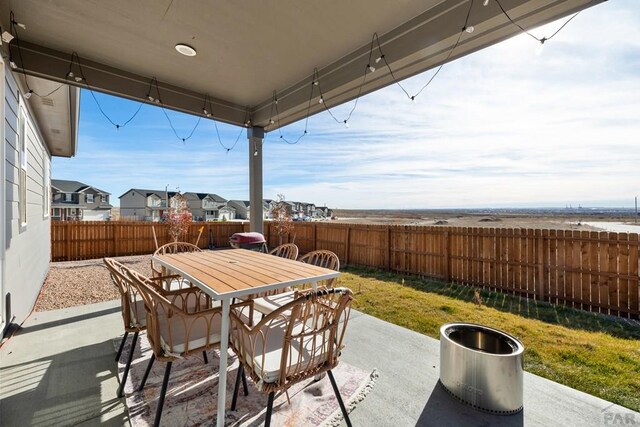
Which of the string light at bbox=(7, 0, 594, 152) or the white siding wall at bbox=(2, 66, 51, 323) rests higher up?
the string light at bbox=(7, 0, 594, 152)

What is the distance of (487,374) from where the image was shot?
175 cm

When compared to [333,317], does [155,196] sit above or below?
above

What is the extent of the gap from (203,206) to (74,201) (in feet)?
44.8

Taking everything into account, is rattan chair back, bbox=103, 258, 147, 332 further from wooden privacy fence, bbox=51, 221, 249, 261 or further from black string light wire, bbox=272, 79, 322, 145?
wooden privacy fence, bbox=51, 221, 249, 261

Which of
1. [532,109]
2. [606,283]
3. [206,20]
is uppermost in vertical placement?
[206,20]

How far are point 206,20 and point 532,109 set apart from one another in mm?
4886

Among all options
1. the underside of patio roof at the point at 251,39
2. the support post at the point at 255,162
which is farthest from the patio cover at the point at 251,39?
the support post at the point at 255,162

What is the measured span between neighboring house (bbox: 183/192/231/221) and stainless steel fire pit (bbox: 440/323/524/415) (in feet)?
125

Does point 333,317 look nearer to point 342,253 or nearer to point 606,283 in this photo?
point 606,283

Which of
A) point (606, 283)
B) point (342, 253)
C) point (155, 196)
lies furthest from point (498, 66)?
point (155, 196)

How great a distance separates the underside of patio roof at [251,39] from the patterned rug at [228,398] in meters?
3.22

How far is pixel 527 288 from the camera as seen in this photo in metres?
4.57

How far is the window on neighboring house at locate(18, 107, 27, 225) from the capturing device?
3182mm

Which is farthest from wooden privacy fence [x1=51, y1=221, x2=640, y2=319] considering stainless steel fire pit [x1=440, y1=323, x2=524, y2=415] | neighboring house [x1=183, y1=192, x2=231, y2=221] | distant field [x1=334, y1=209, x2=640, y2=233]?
neighboring house [x1=183, y1=192, x2=231, y2=221]
